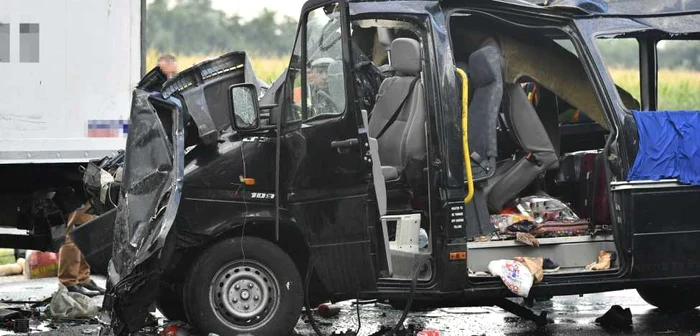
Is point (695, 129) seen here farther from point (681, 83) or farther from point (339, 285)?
point (339, 285)

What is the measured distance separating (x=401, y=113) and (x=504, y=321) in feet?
6.84

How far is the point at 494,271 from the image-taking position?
833cm

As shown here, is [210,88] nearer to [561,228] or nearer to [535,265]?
[535,265]

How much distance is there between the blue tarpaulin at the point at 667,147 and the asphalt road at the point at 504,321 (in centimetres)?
133

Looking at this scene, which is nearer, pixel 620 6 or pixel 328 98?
pixel 328 98

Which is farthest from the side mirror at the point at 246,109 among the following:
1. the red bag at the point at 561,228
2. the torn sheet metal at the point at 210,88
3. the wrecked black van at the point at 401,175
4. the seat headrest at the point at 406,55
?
the red bag at the point at 561,228

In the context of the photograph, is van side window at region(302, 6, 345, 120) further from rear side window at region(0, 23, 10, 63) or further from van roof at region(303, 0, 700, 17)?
rear side window at region(0, 23, 10, 63)

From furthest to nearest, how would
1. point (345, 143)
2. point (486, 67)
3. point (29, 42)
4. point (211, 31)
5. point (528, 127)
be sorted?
point (211, 31)
point (29, 42)
point (528, 127)
point (486, 67)
point (345, 143)

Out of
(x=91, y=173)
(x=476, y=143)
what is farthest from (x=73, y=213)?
(x=476, y=143)

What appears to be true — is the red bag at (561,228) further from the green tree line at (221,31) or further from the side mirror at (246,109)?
the green tree line at (221,31)

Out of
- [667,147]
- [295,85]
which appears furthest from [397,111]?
[667,147]

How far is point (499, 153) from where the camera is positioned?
9656mm

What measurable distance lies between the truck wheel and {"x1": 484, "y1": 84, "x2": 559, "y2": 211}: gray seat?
157cm

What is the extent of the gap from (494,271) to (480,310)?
2.24 metres
